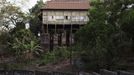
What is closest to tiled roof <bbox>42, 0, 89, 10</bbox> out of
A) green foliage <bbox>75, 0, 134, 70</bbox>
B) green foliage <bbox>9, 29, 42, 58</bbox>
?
green foliage <bbox>9, 29, 42, 58</bbox>

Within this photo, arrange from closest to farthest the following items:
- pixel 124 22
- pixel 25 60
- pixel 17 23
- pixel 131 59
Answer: pixel 124 22
pixel 131 59
pixel 25 60
pixel 17 23

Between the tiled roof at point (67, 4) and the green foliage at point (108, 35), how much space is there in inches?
894

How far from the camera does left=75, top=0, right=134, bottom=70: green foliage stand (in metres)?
31.8

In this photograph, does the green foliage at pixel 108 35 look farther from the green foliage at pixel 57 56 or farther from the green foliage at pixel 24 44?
the green foliage at pixel 24 44

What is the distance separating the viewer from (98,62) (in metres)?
33.6

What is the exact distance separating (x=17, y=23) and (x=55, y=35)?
20.7 ft

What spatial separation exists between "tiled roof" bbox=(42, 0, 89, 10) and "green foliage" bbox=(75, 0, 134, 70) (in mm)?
22717

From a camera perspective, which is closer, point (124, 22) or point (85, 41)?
point (124, 22)

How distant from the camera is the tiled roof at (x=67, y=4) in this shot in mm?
60719

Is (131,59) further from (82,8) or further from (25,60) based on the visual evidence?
(82,8)

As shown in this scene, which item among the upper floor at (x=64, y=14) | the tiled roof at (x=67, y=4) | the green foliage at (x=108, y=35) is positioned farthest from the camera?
the tiled roof at (x=67, y=4)

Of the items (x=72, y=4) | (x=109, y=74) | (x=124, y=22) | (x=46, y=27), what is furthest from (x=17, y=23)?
(x=109, y=74)

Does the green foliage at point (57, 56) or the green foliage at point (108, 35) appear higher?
the green foliage at point (108, 35)

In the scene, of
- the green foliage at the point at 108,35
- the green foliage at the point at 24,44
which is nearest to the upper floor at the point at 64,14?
the green foliage at the point at 24,44
